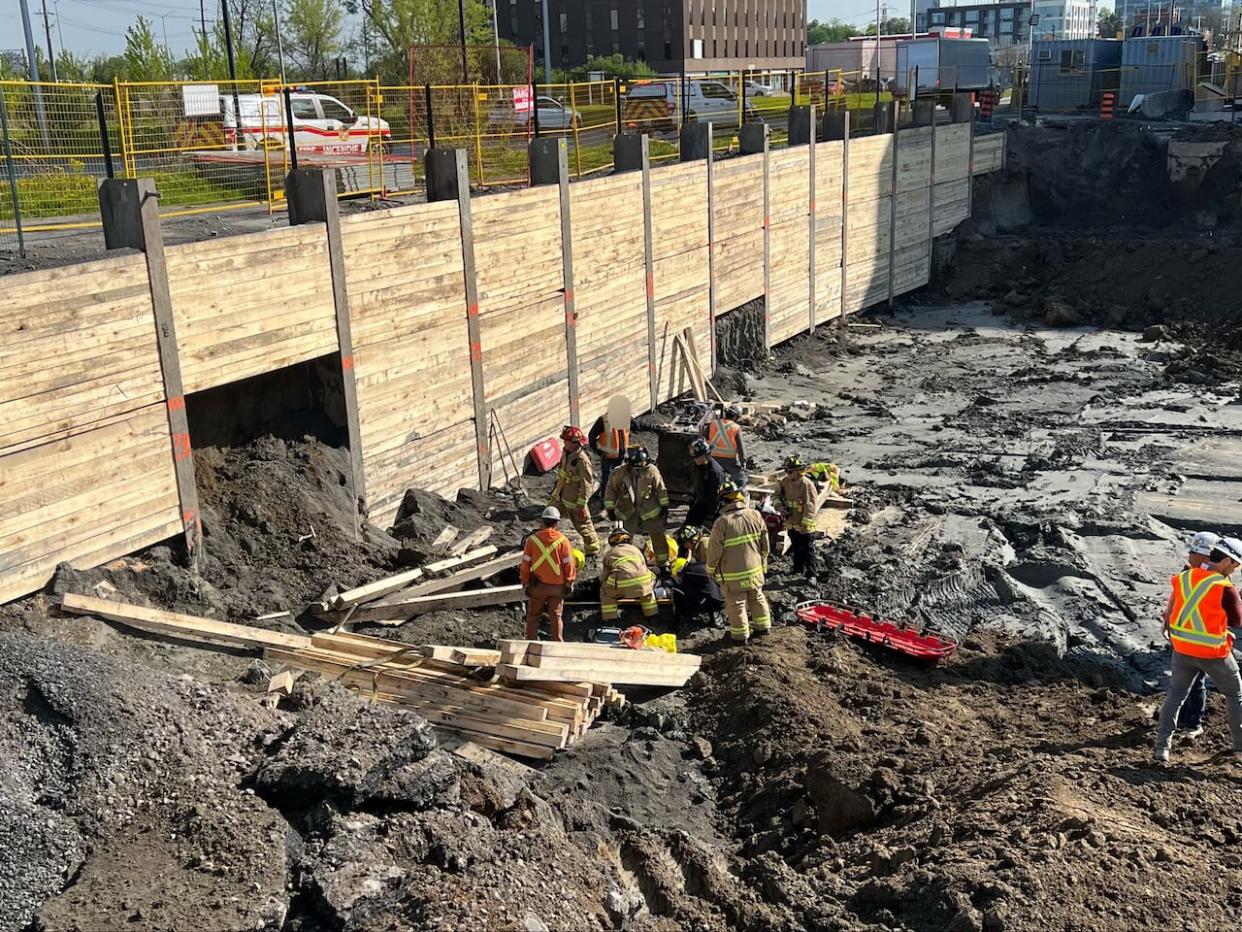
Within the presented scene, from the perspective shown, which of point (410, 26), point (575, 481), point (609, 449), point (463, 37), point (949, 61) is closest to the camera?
point (575, 481)

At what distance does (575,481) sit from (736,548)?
297 cm

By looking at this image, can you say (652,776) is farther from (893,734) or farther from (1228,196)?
(1228,196)

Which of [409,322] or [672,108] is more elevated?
[672,108]

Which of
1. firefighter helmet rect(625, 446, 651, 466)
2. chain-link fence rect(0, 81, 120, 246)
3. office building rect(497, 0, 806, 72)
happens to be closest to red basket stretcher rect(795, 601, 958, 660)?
firefighter helmet rect(625, 446, 651, 466)

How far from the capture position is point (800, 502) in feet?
42.2

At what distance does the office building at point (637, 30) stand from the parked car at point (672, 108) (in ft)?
156

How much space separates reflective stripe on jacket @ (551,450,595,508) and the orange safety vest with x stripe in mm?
2618

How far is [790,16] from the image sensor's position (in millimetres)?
96938

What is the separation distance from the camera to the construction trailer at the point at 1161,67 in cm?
4373

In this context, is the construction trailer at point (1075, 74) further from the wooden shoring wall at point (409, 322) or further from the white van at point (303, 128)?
the white van at point (303, 128)

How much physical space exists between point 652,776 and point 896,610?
14.5ft

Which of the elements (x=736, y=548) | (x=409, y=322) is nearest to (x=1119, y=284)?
(x=409, y=322)

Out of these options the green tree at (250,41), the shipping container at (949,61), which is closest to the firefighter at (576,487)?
the green tree at (250,41)

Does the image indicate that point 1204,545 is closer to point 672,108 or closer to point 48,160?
point 48,160
